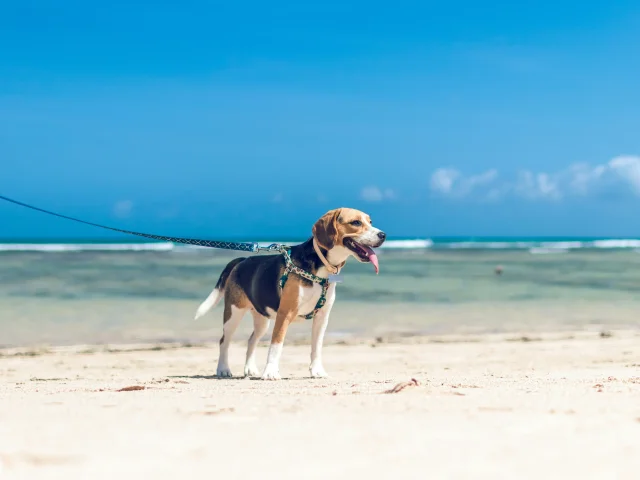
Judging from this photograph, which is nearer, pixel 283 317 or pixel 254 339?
pixel 283 317

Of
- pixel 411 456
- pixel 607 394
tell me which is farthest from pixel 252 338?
pixel 411 456

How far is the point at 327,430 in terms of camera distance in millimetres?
3896

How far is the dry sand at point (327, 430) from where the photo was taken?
3.31 meters

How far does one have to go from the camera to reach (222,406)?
466 cm

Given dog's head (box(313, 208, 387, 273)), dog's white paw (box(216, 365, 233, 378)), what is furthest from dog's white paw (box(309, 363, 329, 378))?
dog's head (box(313, 208, 387, 273))

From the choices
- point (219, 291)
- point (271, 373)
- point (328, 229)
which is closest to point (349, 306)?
point (219, 291)

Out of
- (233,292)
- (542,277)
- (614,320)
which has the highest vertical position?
(542,277)

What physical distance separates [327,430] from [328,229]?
10.3 ft

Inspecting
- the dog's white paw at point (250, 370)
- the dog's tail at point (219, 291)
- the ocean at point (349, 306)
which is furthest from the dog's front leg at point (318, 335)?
the ocean at point (349, 306)

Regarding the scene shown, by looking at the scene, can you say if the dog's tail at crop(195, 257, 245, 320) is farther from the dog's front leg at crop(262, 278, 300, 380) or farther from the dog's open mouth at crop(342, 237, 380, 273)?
the dog's open mouth at crop(342, 237, 380, 273)

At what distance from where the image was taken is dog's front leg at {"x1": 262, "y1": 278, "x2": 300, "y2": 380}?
6.95m

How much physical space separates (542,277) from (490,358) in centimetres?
1759

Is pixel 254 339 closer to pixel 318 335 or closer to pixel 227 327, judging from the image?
pixel 227 327

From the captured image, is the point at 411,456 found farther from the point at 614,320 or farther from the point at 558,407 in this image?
the point at 614,320
